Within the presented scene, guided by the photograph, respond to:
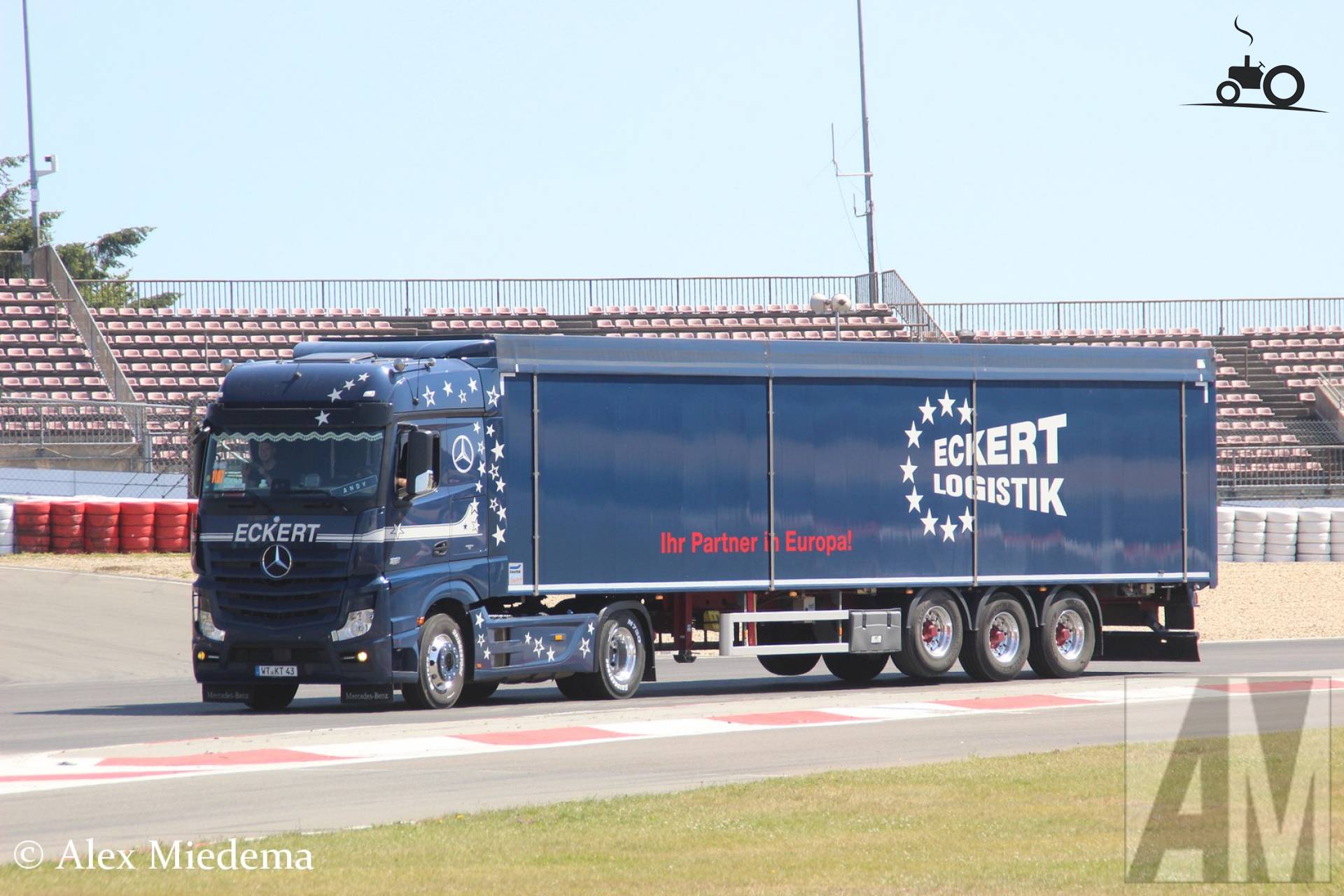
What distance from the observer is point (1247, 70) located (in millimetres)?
20594

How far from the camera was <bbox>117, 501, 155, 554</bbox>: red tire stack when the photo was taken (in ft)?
103

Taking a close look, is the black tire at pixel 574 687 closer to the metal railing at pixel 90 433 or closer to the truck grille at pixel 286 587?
the truck grille at pixel 286 587

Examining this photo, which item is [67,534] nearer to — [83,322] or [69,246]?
[83,322]

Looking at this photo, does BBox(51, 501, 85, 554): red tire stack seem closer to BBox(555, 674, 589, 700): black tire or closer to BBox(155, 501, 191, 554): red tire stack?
BBox(155, 501, 191, 554): red tire stack

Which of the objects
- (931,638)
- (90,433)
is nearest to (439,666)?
(931,638)

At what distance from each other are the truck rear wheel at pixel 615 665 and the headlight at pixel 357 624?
8.22ft

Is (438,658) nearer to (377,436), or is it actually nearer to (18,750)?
(377,436)

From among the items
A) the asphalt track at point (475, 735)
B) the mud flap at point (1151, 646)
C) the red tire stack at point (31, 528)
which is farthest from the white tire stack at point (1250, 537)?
the red tire stack at point (31, 528)

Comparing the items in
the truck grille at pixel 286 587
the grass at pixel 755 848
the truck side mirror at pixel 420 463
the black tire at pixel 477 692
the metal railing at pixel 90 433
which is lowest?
the black tire at pixel 477 692

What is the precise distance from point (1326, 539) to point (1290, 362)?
1180 cm

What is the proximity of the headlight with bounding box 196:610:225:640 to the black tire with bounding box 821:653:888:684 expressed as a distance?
22.9ft

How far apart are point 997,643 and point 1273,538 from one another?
18.7 meters

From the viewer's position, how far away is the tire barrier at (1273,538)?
37.3 metres

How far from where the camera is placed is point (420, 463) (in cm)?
1662
